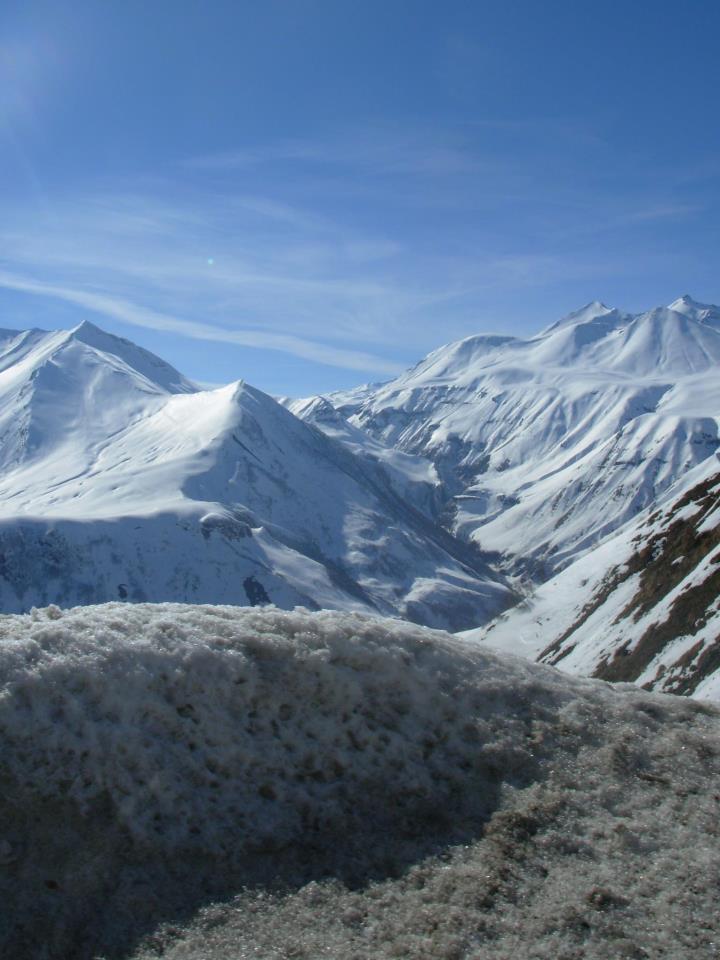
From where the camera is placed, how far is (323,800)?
48.1 feet

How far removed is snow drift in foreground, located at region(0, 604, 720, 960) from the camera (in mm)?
12008

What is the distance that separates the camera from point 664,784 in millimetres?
15805

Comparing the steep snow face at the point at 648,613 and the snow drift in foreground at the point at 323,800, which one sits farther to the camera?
the steep snow face at the point at 648,613

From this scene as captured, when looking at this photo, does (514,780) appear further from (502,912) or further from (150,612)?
(150,612)

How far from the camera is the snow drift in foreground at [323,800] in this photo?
12.0 meters

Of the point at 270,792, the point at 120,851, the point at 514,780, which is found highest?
the point at 514,780

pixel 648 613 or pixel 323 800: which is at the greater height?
pixel 648 613

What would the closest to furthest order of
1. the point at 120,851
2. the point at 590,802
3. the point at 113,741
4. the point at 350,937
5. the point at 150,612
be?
the point at 350,937, the point at 120,851, the point at 113,741, the point at 590,802, the point at 150,612

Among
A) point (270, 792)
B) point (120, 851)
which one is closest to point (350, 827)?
point (270, 792)

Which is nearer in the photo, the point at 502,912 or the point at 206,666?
the point at 502,912

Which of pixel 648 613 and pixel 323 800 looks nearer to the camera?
pixel 323 800

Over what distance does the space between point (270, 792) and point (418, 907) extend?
3271mm

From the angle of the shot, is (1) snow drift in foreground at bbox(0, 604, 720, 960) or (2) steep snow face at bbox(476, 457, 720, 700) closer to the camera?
(1) snow drift in foreground at bbox(0, 604, 720, 960)

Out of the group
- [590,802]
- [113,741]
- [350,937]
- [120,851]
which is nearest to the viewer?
[350,937]
